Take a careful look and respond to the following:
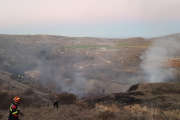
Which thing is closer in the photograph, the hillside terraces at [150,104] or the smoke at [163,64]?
the hillside terraces at [150,104]

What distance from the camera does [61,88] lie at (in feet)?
84.5

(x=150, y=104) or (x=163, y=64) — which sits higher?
(x=163, y=64)

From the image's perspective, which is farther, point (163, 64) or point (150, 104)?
point (163, 64)

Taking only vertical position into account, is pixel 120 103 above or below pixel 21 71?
above

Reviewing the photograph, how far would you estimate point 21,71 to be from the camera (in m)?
34.5

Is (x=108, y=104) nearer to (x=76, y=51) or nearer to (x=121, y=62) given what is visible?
(x=121, y=62)

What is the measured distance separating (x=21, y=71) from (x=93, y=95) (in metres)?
22.5

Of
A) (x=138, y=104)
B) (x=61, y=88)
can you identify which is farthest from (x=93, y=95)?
(x=138, y=104)

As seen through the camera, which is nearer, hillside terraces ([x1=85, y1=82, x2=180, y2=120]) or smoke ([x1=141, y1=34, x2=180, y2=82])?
hillside terraces ([x1=85, y1=82, x2=180, y2=120])

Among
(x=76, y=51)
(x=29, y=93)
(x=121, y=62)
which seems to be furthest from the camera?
(x=76, y=51)

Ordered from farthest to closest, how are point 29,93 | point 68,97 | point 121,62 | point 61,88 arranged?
point 121,62 < point 61,88 < point 29,93 < point 68,97

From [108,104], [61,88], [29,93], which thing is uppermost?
[108,104]

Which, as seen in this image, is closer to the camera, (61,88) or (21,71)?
(61,88)

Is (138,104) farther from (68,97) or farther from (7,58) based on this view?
(7,58)
